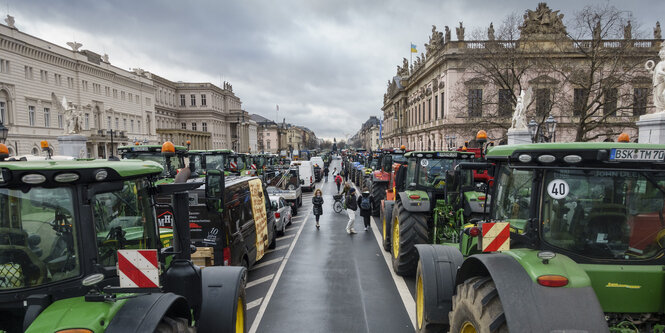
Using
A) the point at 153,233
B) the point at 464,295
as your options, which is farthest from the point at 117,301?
the point at 464,295

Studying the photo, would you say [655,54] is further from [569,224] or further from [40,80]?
[40,80]

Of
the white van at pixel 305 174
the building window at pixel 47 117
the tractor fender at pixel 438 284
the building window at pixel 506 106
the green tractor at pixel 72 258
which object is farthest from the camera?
the building window at pixel 47 117

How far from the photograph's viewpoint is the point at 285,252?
11.7m

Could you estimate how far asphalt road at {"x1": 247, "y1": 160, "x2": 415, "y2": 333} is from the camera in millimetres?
6742

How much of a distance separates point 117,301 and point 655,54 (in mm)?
30236

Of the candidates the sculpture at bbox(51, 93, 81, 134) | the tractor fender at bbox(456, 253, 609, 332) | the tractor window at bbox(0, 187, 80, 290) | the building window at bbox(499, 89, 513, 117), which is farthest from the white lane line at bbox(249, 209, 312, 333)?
the building window at bbox(499, 89, 513, 117)

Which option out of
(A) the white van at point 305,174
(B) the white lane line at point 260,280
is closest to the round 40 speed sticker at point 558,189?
(B) the white lane line at point 260,280

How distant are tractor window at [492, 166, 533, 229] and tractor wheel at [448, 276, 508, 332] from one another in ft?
2.75

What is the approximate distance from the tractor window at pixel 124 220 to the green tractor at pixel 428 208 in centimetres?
548

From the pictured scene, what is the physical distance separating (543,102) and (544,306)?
24.3 meters

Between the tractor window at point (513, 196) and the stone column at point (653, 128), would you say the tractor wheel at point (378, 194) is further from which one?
the tractor window at point (513, 196)

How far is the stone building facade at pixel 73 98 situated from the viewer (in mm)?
33562

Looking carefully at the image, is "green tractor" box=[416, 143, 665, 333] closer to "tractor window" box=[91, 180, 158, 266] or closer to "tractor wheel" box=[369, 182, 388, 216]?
"tractor window" box=[91, 180, 158, 266]

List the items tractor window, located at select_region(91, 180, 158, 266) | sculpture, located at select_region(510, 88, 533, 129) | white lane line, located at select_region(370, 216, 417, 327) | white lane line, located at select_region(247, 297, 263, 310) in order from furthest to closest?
1. sculpture, located at select_region(510, 88, 533, 129)
2. white lane line, located at select_region(247, 297, 263, 310)
3. white lane line, located at select_region(370, 216, 417, 327)
4. tractor window, located at select_region(91, 180, 158, 266)
